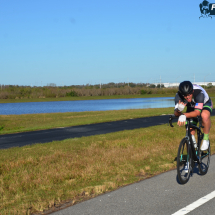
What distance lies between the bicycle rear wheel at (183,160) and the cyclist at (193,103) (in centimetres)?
54

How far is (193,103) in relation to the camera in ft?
21.0

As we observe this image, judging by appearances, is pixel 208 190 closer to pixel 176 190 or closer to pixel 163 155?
pixel 176 190

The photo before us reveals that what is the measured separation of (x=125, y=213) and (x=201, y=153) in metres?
2.99

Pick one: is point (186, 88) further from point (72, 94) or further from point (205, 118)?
point (72, 94)

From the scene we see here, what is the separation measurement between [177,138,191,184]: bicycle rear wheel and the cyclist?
0.54 m

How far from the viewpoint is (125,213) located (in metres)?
4.51

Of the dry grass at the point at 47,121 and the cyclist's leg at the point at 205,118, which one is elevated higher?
the cyclist's leg at the point at 205,118

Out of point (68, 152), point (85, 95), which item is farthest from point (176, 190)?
point (85, 95)

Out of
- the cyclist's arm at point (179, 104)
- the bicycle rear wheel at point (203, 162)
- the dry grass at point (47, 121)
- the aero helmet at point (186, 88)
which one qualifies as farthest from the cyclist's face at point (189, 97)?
the dry grass at point (47, 121)

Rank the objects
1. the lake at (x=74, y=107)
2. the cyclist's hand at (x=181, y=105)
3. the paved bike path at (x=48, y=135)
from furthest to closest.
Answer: the lake at (x=74, y=107), the paved bike path at (x=48, y=135), the cyclist's hand at (x=181, y=105)

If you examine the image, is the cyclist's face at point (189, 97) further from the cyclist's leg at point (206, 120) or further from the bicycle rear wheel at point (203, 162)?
the bicycle rear wheel at point (203, 162)

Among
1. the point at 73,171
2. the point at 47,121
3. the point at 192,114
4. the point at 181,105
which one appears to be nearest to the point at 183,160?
the point at 192,114

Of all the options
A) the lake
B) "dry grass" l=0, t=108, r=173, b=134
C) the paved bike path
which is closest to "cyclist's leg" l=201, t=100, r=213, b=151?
the paved bike path

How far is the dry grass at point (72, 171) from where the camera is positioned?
5459 mm
